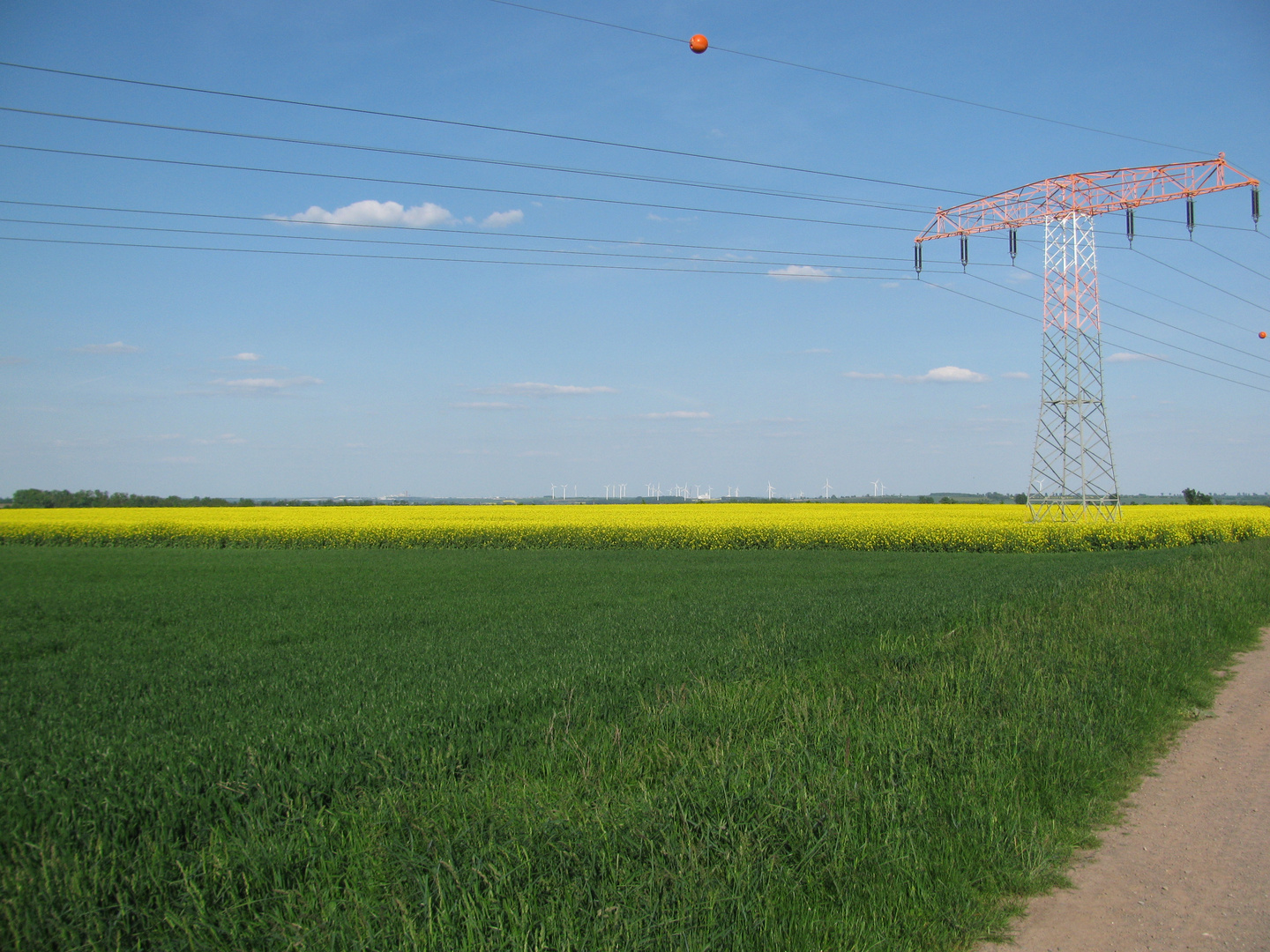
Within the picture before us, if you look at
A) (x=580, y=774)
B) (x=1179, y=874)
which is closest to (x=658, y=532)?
(x=580, y=774)

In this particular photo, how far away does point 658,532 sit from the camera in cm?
3362

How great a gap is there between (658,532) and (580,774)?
28506 millimetres

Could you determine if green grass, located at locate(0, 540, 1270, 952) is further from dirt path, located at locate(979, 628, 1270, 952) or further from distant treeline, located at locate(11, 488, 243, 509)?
distant treeline, located at locate(11, 488, 243, 509)

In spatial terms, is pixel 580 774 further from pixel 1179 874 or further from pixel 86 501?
pixel 86 501

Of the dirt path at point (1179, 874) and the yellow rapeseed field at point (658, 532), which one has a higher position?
the yellow rapeseed field at point (658, 532)

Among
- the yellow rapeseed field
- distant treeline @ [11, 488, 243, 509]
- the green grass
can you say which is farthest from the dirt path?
distant treeline @ [11, 488, 243, 509]

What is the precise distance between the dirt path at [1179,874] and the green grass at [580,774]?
20 centimetres

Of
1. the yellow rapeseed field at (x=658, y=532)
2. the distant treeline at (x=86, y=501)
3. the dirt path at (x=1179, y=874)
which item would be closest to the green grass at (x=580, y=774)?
the dirt path at (x=1179, y=874)

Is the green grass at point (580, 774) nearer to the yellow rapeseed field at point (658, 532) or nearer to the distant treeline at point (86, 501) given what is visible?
the yellow rapeseed field at point (658, 532)

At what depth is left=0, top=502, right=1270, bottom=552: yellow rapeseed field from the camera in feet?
105

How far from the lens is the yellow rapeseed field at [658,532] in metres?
31.9

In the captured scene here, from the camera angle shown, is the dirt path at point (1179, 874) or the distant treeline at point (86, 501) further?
the distant treeline at point (86, 501)

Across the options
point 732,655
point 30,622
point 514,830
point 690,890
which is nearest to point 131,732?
point 514,830

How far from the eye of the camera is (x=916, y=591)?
1669 cm
